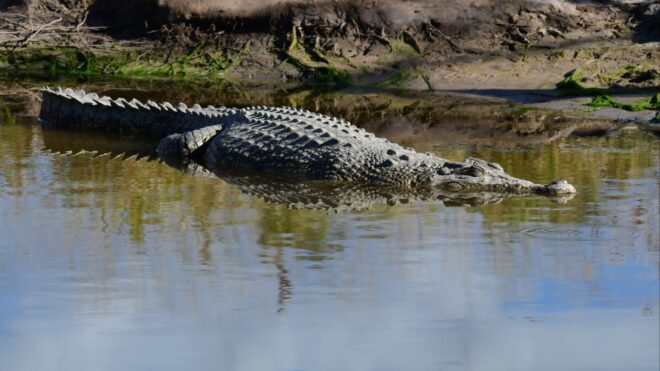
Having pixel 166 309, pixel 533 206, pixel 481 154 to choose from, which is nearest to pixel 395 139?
pixel 481 154

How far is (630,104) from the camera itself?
13.0 meters

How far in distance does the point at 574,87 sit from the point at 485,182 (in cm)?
571

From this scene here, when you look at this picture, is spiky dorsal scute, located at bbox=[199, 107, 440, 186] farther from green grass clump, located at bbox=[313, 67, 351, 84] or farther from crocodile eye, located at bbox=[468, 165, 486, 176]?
green grass clump, located at bbox=[313, 67, 351, 84]

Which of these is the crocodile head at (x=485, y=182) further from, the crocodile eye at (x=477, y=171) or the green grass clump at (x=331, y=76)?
the green grass clump at (x=331, y=76)

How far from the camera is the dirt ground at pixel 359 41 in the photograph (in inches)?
610

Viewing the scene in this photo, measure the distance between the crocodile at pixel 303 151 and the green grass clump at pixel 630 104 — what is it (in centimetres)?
420

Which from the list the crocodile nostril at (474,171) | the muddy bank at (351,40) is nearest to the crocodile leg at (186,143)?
the crocodile nostril at (474,171)

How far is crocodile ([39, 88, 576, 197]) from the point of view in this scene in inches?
347

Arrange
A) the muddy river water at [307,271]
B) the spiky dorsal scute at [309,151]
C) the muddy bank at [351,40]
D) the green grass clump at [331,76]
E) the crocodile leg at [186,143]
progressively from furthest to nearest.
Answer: the green grass clump at [331,76], the muddy bank at [351,40], the crocodile leg at [186,143], the spiky dorsal scute at [309,151], the muddy river water at [307,271]

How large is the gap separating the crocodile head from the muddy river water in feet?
0.98

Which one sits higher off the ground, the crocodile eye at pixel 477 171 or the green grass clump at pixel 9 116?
the green grass clump at pixel 9 116

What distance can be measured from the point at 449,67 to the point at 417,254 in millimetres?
9236

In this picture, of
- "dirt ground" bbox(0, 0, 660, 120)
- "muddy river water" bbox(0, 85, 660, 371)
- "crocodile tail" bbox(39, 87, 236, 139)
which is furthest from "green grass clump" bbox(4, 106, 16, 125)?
"dirt ground" bbox(0, 0, 660, 120)

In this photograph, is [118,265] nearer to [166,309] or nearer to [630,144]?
[166,309]
